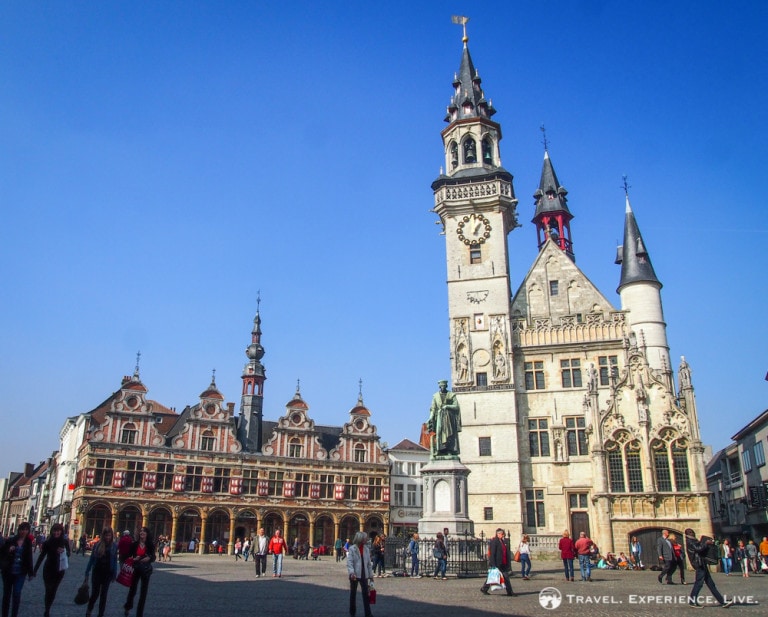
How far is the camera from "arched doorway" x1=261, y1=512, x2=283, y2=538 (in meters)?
44.6

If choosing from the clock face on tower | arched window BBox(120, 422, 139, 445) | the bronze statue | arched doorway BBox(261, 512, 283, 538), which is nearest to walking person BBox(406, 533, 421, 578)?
the bronze statue

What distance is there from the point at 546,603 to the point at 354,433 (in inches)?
1484

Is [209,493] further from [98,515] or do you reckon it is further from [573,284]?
[573,284]

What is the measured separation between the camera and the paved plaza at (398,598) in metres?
10.5

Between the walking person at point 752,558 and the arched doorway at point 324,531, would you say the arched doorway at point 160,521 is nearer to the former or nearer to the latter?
the arched doorway at point 324,531

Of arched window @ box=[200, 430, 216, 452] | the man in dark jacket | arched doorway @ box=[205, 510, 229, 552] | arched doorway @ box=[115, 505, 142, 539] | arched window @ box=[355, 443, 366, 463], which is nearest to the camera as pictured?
the man in dark jacket

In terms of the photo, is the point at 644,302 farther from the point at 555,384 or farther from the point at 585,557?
the point at 585,557

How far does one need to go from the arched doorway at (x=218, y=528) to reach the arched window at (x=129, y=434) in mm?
7096

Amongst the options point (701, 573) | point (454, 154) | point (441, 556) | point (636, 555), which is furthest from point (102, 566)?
point (454, 154)

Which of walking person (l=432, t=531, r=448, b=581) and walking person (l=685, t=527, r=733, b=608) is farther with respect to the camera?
walking person (l=432, t=531, r=448, b=581)

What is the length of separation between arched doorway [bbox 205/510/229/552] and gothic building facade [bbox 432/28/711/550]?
61.8 feet

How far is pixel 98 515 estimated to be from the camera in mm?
40938

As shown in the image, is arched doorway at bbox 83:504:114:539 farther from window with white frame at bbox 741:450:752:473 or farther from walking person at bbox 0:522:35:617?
window with white frame at bbox 741:450:752:473

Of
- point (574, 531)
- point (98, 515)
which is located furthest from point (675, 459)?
point (98, 515)
